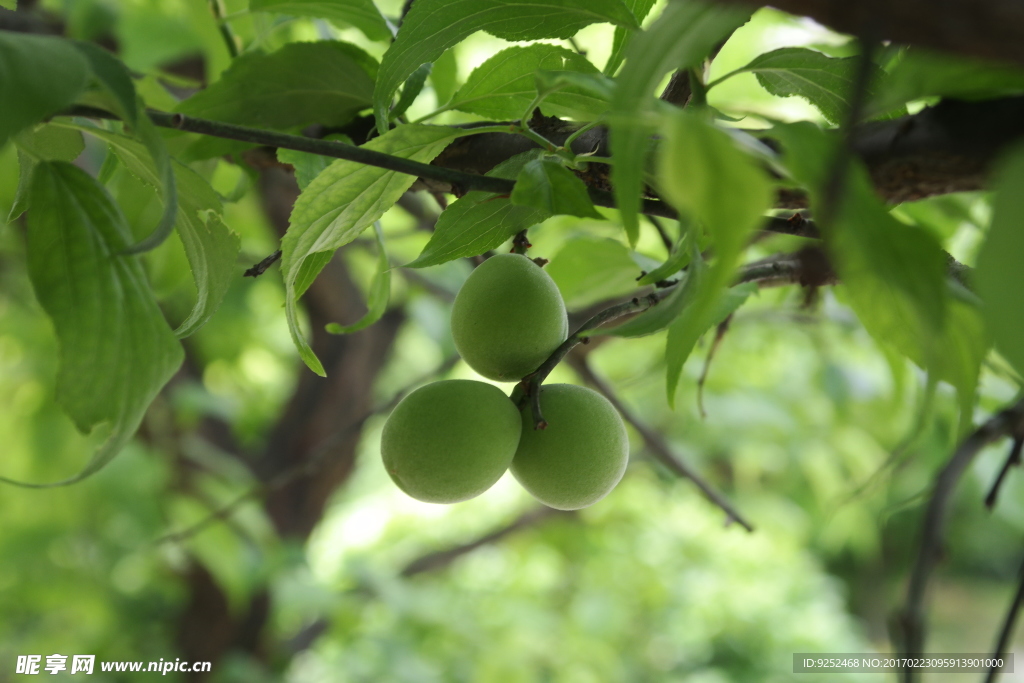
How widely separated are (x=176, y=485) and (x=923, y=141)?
3.91ft

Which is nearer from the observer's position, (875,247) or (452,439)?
(875,247)

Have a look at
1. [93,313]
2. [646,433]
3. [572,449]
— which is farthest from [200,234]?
[646,433]

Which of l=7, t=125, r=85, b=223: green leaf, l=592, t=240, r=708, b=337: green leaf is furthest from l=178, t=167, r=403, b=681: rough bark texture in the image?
l=592, t=240, r=708, b=337: green leaf

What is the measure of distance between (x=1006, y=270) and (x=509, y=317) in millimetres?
166

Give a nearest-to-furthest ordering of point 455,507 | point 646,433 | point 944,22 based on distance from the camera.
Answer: point 944,22
point 646,433
point 455,507

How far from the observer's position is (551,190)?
0.73 feet

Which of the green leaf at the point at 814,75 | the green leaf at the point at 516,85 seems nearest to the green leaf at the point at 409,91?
the green leaf at the point at 516,85

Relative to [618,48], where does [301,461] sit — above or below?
below

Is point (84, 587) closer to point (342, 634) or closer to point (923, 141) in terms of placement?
point (342, 634)

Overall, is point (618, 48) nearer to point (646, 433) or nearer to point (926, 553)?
point (926, 553)

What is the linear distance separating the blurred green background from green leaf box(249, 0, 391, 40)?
0.06 m

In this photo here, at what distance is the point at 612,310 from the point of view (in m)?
0.24

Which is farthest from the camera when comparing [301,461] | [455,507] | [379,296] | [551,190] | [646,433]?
[455,507]

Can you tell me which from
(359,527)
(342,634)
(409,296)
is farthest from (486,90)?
(359,527)
